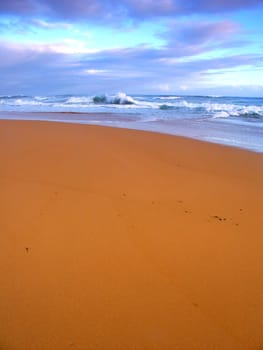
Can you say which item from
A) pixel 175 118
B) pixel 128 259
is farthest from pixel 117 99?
pixel 128 259

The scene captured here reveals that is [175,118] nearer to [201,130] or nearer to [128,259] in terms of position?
[201,130]

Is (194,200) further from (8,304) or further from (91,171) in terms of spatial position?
(8,304)

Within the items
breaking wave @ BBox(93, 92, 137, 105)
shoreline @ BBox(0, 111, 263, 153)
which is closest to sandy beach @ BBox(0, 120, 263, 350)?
shoreline @ BBox(0, 111, 263, 153)

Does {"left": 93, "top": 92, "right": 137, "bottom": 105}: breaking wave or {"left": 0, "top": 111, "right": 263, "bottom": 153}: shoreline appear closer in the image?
{"left": 0, "top": 111, "right": 263, "bottom": 153}: shoreline

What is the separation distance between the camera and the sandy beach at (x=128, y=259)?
1594 mm

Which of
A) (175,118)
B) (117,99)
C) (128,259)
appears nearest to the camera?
(128,259)

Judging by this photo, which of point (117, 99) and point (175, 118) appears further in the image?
point (117, 99)

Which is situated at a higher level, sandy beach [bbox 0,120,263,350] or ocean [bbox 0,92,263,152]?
ocean [bbox 0,92,263,152]

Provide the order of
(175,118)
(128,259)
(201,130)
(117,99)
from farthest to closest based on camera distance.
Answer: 1. (117,99)
2. (175,118)
3. (201,130)
4. (128,259)

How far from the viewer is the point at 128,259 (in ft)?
7.07

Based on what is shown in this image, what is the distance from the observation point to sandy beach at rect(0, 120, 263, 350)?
1.59 meters

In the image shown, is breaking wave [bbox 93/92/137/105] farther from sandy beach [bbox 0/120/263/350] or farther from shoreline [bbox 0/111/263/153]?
sandy beach [bbox 0/120/263/350]

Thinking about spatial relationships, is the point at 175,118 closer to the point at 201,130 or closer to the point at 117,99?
the point at 201,130

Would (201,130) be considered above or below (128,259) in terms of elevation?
above
